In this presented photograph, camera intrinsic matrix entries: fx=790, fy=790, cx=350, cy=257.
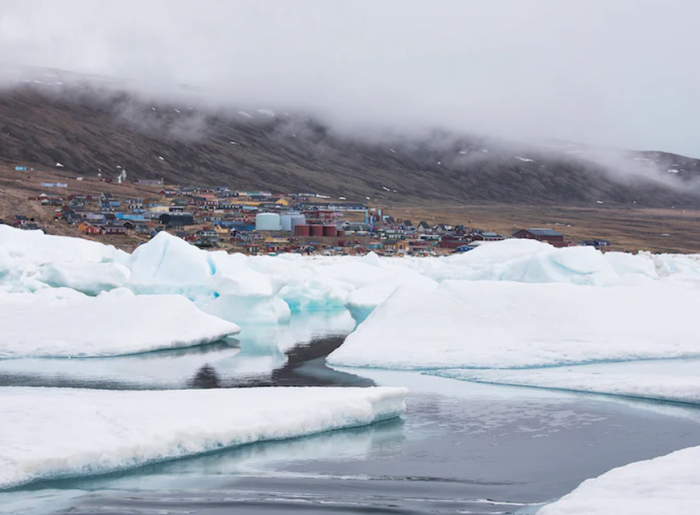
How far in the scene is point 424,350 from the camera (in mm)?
16422

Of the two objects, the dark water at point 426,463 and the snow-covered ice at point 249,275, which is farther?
the snow-covered ice at point 249,275

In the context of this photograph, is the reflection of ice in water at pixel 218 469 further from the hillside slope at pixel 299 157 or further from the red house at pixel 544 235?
the hillside slope at pixel 299 157

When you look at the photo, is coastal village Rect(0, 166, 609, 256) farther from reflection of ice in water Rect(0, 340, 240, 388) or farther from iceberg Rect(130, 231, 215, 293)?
reflection of ice in water Rect(0, 340, 240, 388)

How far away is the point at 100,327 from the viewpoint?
1916 cm

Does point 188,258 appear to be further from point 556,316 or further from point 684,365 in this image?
point 684,365

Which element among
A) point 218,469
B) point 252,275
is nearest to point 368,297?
point 252,275

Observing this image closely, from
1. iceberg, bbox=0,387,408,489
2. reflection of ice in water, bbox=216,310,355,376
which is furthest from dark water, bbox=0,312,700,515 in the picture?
reflection of ice in water, bbox=216,310,355,376

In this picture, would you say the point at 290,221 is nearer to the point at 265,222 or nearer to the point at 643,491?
the point at 265,222

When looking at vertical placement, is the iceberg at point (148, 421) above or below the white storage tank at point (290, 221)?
below

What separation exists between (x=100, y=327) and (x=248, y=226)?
6603 centimetres

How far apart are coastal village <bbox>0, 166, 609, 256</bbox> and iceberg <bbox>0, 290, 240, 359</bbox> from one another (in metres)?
45.2

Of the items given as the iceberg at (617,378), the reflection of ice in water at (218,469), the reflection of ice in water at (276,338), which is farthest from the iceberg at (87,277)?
the reflection of ice in water at (218,469)

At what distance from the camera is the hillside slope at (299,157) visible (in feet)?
440

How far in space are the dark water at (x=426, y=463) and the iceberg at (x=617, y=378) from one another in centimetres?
30
